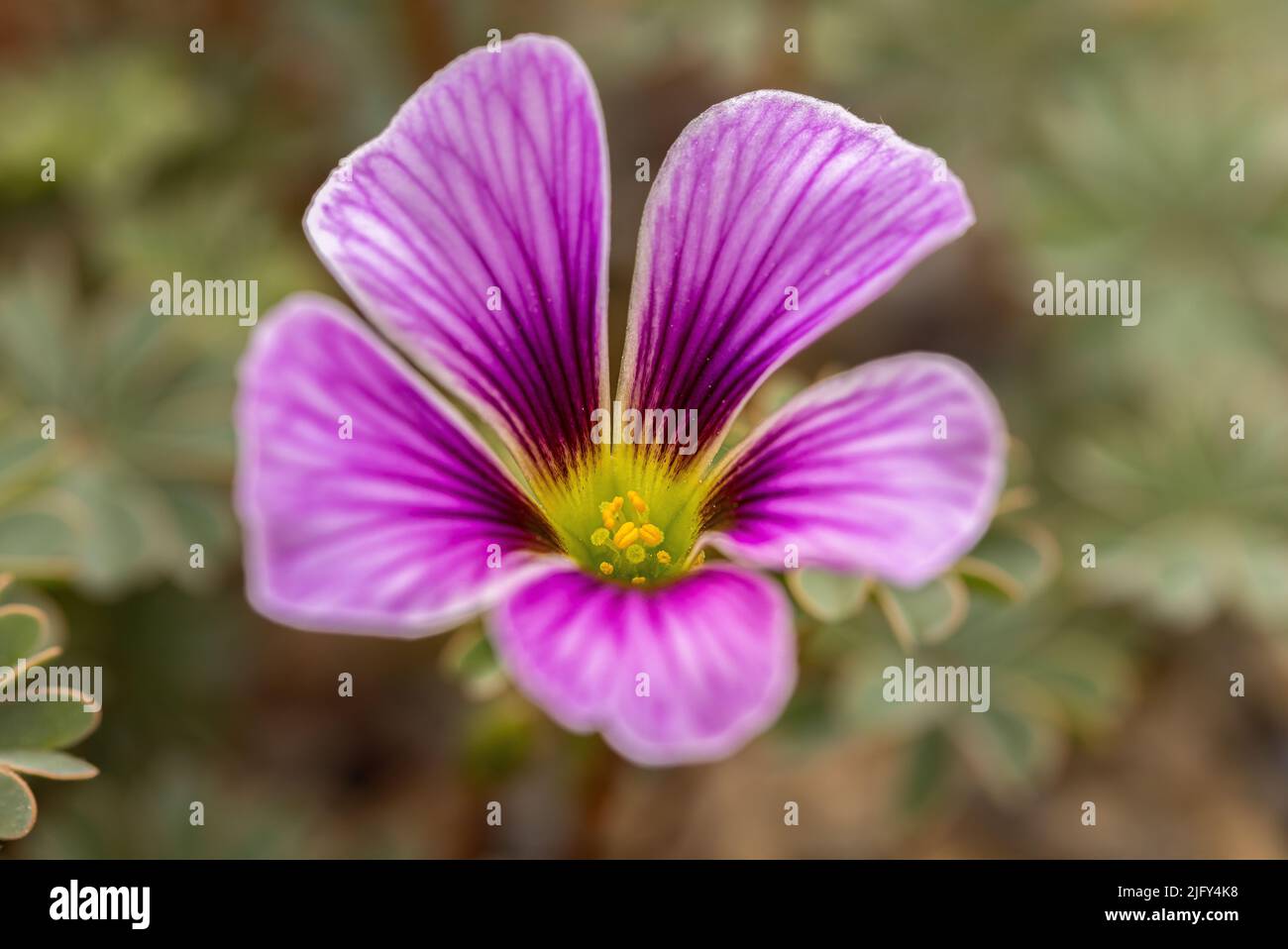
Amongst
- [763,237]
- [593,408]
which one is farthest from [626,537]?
[763,237]

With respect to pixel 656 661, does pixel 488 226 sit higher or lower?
higher

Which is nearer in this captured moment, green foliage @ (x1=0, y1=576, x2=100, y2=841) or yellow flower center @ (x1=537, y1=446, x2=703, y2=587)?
green foliage @ (x1=0, y1=576, x2=100, y2=841)

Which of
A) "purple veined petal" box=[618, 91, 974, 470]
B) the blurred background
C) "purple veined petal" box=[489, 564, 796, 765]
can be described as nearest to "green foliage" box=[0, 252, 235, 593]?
the blurred background

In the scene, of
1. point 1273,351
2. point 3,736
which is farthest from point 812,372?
point 3,736

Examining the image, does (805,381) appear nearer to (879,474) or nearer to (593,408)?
(593,408)

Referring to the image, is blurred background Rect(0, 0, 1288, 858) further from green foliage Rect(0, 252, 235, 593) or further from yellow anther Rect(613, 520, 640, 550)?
yellow anther Rect(613, 520, 640, 550)

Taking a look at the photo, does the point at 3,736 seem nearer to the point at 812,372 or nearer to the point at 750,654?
the point at 750,654
